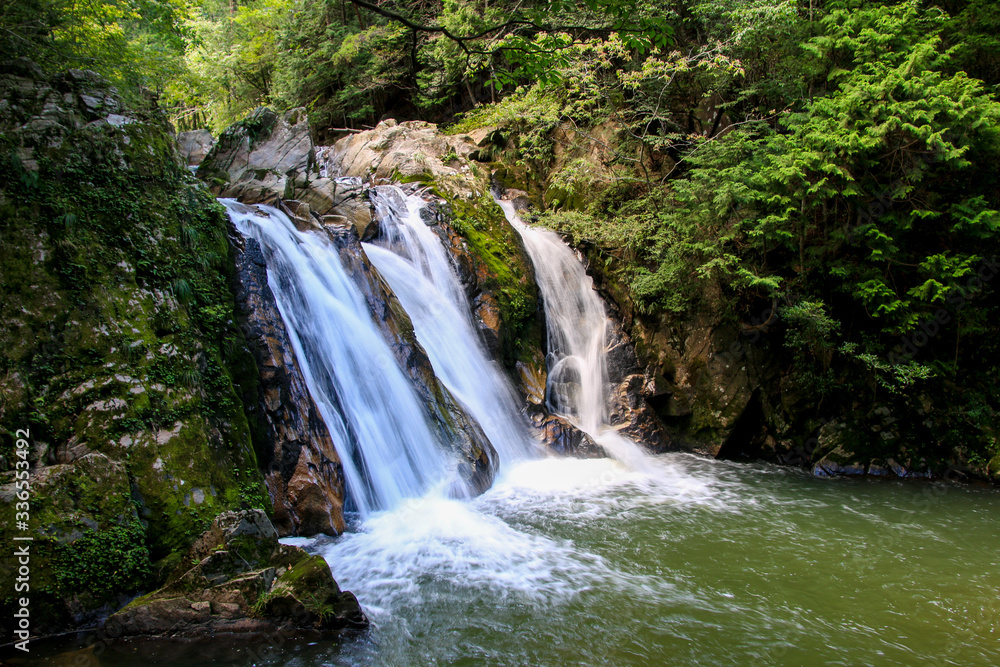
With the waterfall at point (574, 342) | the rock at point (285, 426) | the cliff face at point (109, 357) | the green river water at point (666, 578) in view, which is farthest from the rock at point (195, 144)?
the green river water at point (666, 578)

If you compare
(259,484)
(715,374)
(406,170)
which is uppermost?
(406,170)

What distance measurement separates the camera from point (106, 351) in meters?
4.58

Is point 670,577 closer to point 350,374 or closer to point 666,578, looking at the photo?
point 666,578

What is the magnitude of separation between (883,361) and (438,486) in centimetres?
706

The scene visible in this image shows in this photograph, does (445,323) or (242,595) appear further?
(445,323)

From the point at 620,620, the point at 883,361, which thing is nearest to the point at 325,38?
the point at 883,361

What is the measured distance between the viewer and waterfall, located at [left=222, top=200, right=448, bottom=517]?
249 inches

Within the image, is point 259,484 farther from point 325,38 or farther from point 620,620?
point 325,38

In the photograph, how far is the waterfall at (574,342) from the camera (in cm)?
966

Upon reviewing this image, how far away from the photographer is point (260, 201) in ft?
28.4

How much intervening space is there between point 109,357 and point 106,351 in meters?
0.06

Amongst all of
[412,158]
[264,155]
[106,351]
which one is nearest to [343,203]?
[264,155]

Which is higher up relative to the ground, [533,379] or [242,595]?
[533,379]

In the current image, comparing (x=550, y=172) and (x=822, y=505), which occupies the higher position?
(x=550, y=172)
